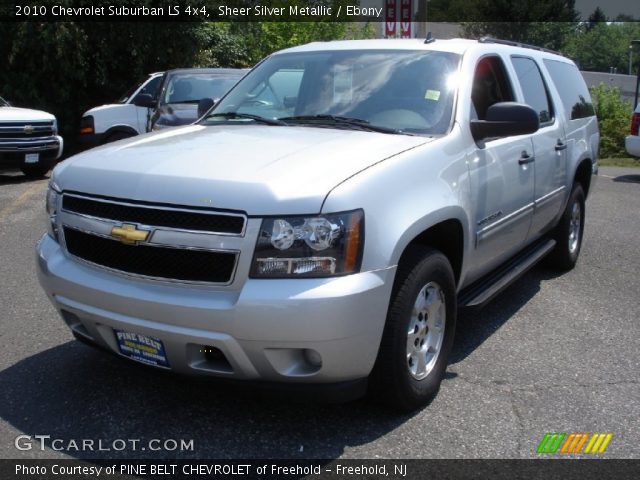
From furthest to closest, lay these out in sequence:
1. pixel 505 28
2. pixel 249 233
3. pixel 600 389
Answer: pixel 505 28
pixel 600 389
pixel 249 233

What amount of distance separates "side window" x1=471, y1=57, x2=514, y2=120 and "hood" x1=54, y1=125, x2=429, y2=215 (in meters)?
0.81

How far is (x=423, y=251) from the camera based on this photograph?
3.51 metres

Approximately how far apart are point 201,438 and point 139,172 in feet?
4.19

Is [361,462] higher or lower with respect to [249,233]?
lower

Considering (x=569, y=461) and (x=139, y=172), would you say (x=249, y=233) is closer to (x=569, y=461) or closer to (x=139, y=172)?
(x=139, y=172)

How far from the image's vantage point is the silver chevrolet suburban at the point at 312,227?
2.94 metres

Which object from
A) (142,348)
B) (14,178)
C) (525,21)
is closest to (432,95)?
(142,348)

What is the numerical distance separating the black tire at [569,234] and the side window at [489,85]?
5.37ft

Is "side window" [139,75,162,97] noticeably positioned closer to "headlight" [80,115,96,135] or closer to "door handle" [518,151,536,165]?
"headlight" [80,115,96,135]

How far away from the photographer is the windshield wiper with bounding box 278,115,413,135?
3.93 m

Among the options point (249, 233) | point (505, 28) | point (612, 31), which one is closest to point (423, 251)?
point (249, 233)

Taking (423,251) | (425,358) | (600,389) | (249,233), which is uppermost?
(249,233)

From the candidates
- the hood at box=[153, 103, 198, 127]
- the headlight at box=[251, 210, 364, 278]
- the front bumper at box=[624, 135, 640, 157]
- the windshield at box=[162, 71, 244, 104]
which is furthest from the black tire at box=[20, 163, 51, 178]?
the front bumper at box=[624, 135, 640, 157]

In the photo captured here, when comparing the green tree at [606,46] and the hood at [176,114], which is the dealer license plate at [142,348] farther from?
the green tree at [606,46]
